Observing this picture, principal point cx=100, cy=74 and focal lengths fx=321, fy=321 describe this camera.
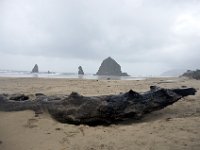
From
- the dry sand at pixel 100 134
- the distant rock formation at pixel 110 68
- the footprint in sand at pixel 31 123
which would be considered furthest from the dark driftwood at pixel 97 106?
the distant rock formation at pixel 110 68

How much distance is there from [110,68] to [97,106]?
69409mm

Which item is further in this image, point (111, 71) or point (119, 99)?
point (111, 71)

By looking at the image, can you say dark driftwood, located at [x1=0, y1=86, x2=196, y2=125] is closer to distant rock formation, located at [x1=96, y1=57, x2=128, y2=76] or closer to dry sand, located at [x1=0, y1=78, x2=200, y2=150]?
dry sand, located at [x1=0, y1=78, x2=200, y2=150]

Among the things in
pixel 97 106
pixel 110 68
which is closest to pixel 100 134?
pixel 97 106

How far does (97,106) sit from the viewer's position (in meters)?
7.99

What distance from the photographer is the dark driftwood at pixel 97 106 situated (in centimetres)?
793

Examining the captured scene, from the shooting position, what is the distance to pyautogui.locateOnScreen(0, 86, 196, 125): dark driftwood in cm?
793

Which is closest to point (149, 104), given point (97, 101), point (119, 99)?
point (119, 99)

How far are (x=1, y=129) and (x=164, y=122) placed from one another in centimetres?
381

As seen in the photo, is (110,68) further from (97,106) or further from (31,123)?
(31,123)

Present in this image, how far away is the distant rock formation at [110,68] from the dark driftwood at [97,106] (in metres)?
66.1

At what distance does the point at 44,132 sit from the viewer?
7043 mm

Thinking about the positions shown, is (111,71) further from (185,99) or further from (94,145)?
(94,145)

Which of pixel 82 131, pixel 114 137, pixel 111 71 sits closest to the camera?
pixel 114 137
